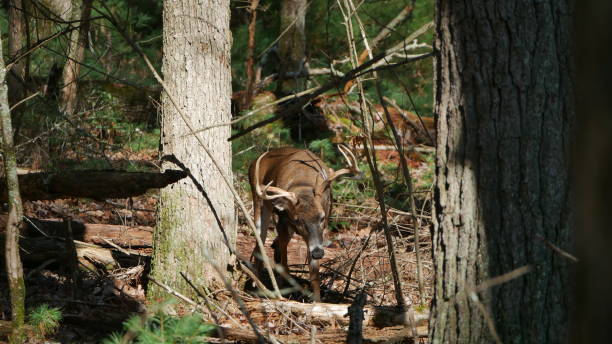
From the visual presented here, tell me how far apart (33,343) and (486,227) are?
11.2 ft

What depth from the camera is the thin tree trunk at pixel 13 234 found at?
4.17 m

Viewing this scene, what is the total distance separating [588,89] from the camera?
4.84 feet

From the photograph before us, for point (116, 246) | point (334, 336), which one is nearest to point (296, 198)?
point (116, 246)

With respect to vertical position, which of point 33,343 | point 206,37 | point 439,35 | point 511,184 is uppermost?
point 206,37

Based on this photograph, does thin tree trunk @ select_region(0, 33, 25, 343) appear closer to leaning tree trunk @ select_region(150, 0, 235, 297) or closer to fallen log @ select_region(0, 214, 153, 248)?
leaning tree trunk @ select_region(150, 0, 235, 297)

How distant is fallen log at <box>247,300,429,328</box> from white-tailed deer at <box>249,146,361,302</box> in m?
1.55

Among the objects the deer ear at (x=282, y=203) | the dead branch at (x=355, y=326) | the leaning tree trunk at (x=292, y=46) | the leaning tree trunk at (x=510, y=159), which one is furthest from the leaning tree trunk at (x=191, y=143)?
the leaning tree trunk at (x=292, y=46)

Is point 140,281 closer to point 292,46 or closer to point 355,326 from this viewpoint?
point 355,326

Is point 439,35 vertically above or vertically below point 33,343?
above

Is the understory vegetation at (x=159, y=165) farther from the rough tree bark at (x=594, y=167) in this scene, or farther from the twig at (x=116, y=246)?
the rough tree bark at (x=594, y=167)

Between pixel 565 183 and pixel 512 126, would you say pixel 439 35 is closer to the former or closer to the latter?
pixel 512 126

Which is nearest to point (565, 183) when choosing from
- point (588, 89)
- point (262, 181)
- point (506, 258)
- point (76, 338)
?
point (506, 258)

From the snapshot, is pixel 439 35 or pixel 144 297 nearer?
pixel 439 35

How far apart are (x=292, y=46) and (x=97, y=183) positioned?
10.4 m
